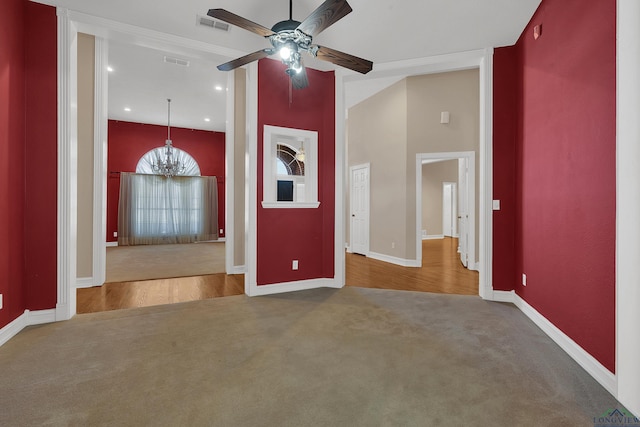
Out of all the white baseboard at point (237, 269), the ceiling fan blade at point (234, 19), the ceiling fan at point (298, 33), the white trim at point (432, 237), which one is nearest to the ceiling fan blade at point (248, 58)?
the ceiling fan at point (298, 33)

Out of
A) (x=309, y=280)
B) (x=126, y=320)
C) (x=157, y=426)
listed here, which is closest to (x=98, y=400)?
(x=157, y=426)

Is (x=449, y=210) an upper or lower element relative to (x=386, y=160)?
lower

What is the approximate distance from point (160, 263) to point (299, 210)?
3.52 m

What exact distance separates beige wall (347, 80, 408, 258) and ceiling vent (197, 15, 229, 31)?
3.64m

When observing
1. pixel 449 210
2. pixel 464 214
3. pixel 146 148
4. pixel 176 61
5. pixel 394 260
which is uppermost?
pixel 176 61

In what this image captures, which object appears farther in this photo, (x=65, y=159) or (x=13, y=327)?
(x=65, y=159)

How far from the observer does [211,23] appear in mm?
3143

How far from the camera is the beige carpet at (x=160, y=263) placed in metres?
4.96

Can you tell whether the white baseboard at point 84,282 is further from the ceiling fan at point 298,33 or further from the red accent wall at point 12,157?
the ceiling fan at point 298,33

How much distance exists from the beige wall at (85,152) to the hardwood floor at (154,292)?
511 mm

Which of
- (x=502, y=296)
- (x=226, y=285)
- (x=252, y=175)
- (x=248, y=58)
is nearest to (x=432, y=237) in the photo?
(x=502, y=296)

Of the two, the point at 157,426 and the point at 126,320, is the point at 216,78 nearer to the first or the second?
the point at 126,320
